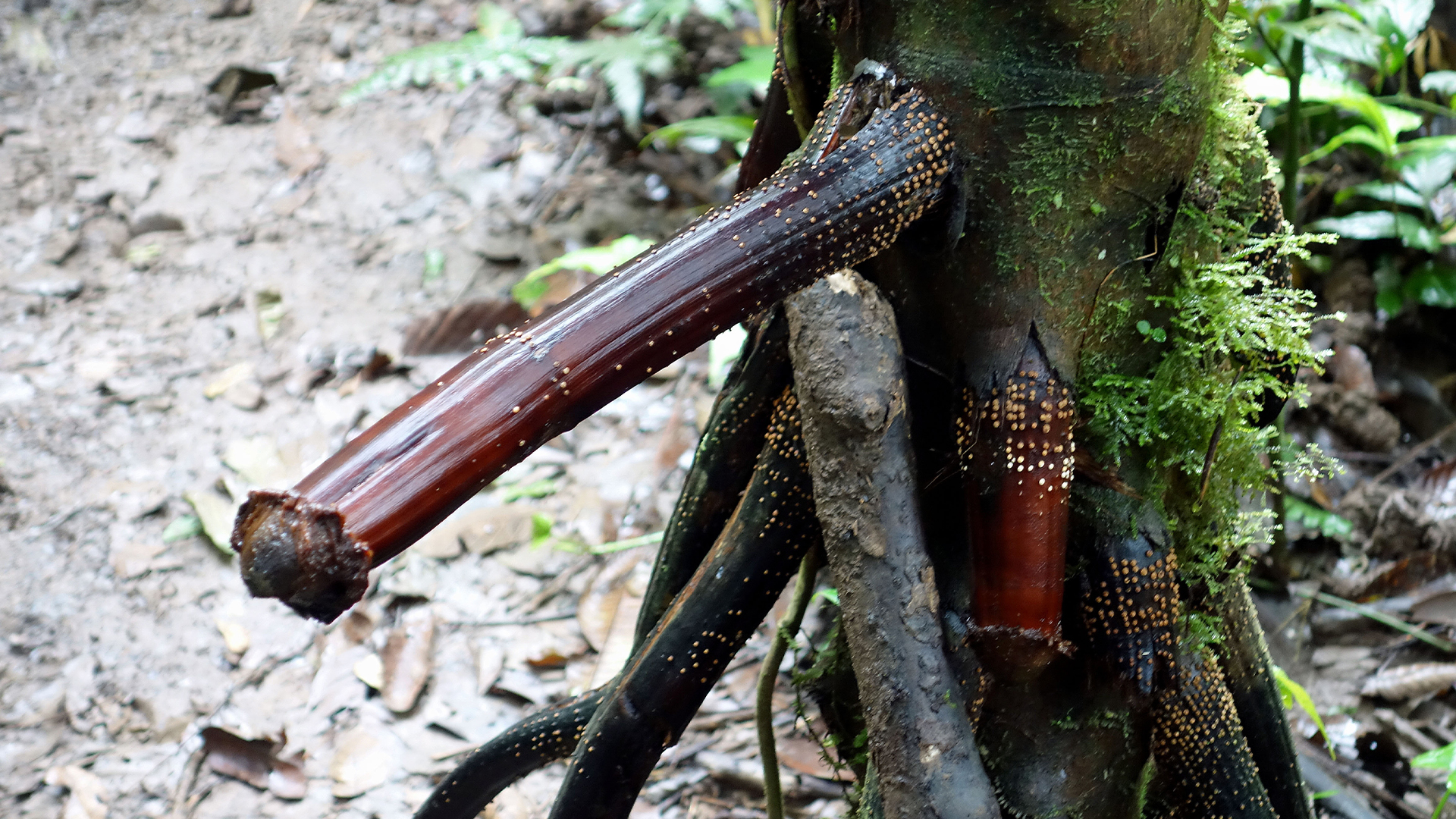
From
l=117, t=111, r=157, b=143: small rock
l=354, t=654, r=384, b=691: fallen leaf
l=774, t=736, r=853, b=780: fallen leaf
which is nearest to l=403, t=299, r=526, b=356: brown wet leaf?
l=354, t=654, r=384, b=691: fallen leaf

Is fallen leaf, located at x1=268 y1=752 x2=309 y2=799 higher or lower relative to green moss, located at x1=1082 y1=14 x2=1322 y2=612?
lower

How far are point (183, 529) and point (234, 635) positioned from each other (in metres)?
0.50

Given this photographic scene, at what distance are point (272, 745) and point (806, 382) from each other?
2.04 metres

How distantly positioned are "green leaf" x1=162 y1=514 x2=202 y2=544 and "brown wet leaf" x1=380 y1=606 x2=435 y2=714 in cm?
80

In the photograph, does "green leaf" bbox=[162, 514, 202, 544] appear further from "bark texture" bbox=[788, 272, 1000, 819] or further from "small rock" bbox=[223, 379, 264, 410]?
"bark texture" bbox=[788, 272, 1000, 819]

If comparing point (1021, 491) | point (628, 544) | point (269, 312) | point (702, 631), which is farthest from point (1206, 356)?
point (269, 312)

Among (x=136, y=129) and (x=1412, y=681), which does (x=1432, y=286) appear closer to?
(x=1412, y=681)

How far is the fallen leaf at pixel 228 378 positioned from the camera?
3592 mm

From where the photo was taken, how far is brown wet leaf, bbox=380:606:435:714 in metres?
2.68

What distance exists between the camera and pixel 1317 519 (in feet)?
9.61

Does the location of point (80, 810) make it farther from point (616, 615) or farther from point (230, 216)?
point (230, 216)

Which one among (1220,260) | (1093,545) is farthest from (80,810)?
(1220,260)

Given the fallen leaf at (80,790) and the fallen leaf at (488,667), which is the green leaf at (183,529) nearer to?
the fallen leaf at (80,790)

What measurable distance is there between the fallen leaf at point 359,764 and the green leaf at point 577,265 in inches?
61.2
